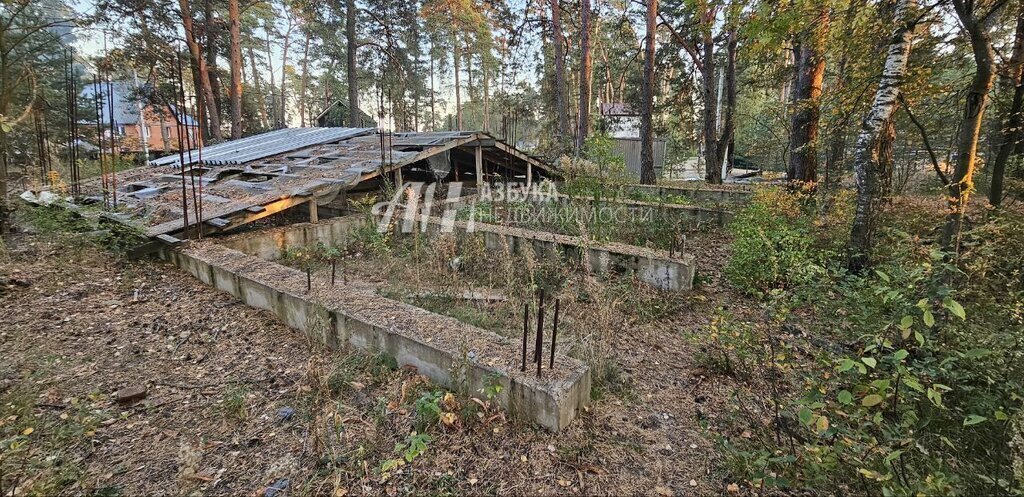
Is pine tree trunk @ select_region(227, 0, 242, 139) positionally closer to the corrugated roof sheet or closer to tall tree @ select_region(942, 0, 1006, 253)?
the corrugated roof sheet

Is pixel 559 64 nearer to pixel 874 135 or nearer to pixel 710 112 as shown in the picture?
pixel 710 112

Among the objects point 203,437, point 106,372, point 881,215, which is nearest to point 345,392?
point 203,437

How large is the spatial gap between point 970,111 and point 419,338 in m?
4.19

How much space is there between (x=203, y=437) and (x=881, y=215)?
20.9 feet

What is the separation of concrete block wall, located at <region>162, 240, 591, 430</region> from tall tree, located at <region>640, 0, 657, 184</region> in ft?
28.9

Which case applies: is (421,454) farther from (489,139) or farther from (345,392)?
(489,139)

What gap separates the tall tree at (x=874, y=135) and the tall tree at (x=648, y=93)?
613 centimetres

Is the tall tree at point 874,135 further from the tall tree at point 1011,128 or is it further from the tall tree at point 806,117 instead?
the tall tree at point 806,117

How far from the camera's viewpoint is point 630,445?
234cm

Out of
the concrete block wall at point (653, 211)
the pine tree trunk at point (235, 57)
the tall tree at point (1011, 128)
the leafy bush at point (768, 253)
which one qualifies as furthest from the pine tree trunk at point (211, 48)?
the tall tree at point (1011, 128)

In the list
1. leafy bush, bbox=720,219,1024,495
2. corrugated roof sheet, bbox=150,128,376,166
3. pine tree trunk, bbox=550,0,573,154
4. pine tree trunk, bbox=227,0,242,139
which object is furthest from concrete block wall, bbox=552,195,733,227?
pine tree trunk, bbox=227,0,242,139

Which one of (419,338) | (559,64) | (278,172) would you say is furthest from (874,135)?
(559,64)

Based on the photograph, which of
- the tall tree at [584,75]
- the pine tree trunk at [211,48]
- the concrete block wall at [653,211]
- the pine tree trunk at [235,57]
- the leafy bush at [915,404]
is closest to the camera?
the leafy bush at [915,404]

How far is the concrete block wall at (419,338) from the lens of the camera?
2.42 meters
